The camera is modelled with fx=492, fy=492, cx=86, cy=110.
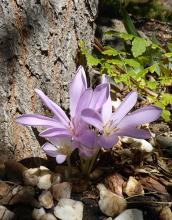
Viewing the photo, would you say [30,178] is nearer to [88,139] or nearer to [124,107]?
[88,139]

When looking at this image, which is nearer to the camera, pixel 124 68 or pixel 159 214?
pixel 159 214

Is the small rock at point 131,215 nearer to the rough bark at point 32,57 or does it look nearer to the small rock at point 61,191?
the small rock at point 61,191

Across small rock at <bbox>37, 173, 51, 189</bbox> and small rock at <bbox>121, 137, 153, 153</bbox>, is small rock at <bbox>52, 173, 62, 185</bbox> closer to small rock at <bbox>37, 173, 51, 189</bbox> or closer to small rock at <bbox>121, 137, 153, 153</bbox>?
small rock at <bbox>37, 173, 51, 189</bbox>

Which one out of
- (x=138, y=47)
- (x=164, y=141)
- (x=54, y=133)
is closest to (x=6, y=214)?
(x=54, y=133)

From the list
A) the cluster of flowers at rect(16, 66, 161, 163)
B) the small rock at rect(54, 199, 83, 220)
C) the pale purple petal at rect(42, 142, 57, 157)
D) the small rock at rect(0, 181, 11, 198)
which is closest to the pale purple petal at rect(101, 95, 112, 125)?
the cluster of flowers at rect(16, 66, 161, 163)

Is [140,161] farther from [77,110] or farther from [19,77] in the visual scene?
[19,77]

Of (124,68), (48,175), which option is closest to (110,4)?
(124,68)

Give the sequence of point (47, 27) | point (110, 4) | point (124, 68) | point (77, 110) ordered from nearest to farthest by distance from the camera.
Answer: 1. point (77, 110)
2. point (47, 27)
3. point (124, 68)
4. point (110, 4)
